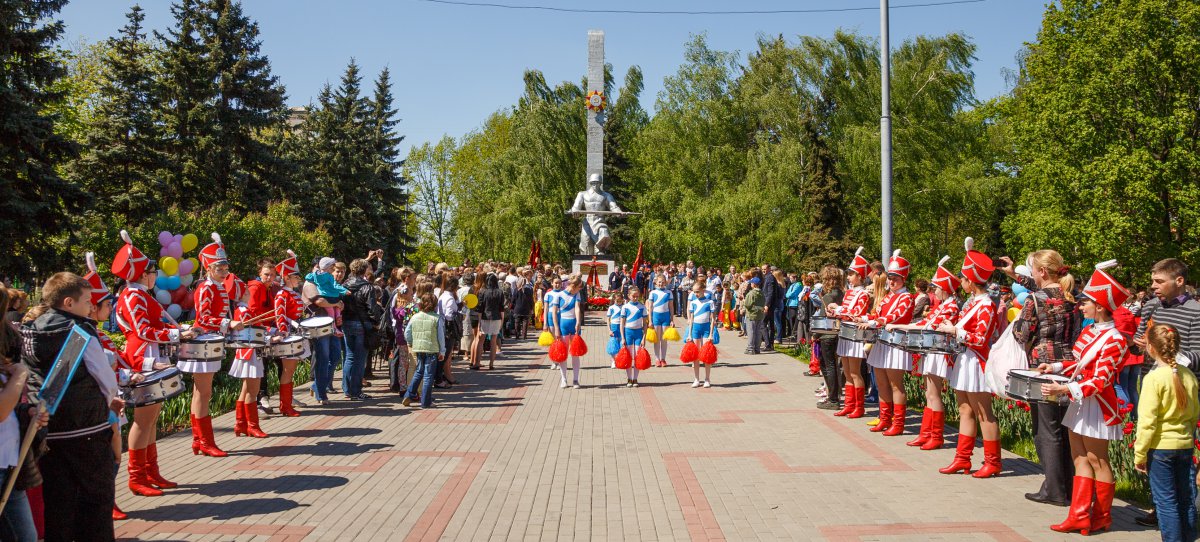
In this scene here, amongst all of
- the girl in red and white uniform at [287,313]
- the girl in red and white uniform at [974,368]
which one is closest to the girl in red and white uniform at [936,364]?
the girl in red and white uniform at [974,368]

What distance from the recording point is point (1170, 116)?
27.2m

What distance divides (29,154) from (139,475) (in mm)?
14584

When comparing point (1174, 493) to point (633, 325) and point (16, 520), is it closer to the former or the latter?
point (16, 520)

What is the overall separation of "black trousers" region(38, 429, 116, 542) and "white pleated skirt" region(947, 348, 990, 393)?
263 inches

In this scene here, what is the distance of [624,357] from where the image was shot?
13.6m

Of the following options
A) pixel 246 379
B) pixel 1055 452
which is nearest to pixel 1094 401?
pixel 1055 452

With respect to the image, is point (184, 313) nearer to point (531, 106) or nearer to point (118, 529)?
point (118, 529)

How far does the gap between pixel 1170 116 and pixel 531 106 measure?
30.6m

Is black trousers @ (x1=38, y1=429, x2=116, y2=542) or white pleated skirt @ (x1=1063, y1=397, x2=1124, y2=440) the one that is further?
white pleated skirt @ (x1=1063, y1=397, x2=1124, y2=440)

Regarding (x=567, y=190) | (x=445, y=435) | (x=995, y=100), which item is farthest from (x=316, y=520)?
(x=995, y=100)

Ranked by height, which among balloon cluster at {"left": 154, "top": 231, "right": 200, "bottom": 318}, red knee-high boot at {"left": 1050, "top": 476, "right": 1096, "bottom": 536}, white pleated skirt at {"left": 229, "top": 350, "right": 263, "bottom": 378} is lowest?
red knee-high boot at {"left": 1050, "top": 476, "right": 1096, "bottom": 536}

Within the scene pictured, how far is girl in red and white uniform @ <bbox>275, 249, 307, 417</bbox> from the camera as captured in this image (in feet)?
31.9

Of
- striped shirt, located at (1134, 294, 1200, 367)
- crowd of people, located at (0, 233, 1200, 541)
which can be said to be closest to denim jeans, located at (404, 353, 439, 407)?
crowd of people, located at (0, 233, 1200, 541)

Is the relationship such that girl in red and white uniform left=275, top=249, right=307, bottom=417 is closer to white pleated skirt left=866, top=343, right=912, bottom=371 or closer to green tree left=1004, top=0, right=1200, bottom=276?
white pleated skirt left=866, top=343, right=912, bottom=371
